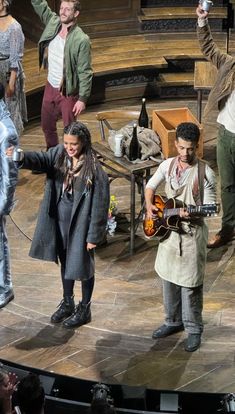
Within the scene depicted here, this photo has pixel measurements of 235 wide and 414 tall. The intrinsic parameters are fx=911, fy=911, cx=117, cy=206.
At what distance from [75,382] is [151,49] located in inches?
249

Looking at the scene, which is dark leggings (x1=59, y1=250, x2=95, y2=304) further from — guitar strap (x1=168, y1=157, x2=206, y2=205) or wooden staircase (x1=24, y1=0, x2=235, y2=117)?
wooden staircase (x1=24, y1=0, x2=235, y2=117)

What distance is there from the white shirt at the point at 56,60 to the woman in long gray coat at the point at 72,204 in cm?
215

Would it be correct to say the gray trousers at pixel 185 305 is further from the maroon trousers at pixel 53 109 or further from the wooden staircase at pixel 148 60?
the wooden staircase at pixel 148 60

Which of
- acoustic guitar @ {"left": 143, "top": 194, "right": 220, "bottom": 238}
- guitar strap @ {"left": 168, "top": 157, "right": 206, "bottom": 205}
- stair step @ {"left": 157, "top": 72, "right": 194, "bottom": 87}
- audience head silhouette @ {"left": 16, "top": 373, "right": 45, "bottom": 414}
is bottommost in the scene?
stair step @ {"left": 157, "top": 72, "right": 194, "bottom": 87}

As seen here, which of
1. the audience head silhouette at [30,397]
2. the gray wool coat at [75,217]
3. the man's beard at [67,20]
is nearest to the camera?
the audience head silhouette at [30,397]

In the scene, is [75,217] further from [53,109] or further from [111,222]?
[53,109]

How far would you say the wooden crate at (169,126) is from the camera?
6.76 m

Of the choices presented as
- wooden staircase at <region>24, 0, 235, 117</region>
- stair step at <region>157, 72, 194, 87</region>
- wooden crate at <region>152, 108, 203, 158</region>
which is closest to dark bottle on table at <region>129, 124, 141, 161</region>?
wooden crate at <region>152, 108, 203, 158</region>

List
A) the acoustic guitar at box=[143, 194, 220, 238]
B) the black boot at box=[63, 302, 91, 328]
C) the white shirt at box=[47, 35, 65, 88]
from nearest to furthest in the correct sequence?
the acoustic guitar at box=[143, 194, 220, 238] → the black boot at box=[63, 302, 91, 328] → the white shirt at box=[47, 35, 65, 88]

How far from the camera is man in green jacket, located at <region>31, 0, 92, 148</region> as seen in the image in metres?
7.29

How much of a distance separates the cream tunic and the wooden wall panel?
5.87m

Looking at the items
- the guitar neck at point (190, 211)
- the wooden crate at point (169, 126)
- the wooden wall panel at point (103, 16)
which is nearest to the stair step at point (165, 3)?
the wooden wall panel at point (103, 16)

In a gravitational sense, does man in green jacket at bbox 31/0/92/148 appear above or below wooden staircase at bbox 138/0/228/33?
above

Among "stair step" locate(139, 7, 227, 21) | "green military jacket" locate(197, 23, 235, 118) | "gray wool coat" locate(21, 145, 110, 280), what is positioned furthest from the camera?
"stair step" locate(139, 7, 227, 21)
